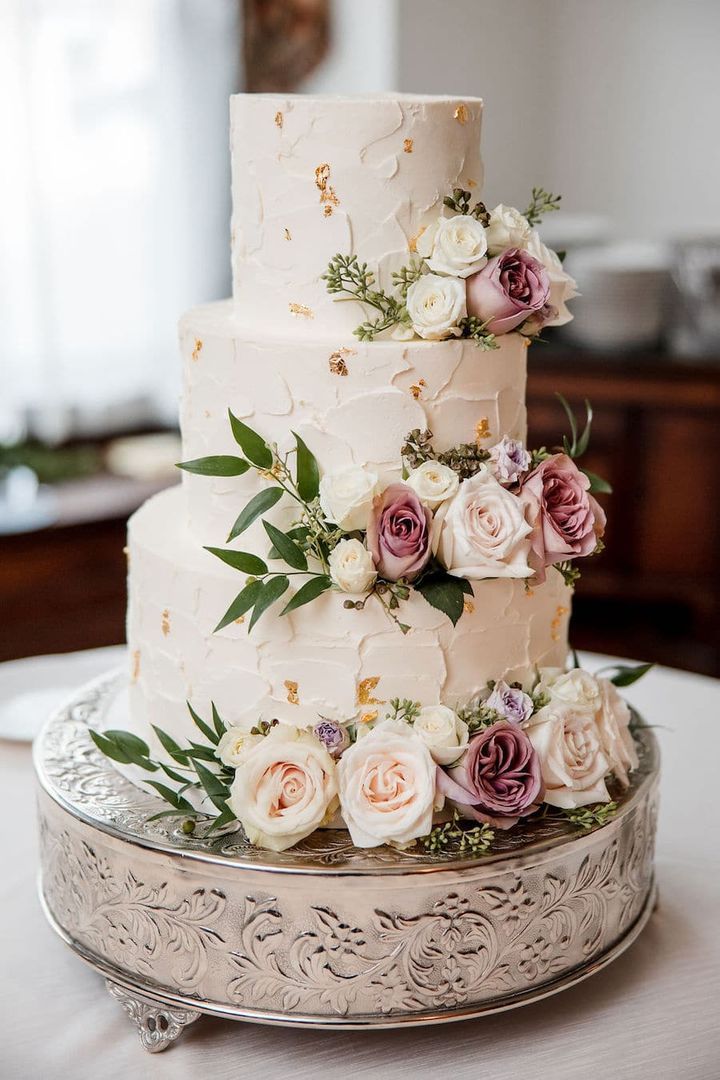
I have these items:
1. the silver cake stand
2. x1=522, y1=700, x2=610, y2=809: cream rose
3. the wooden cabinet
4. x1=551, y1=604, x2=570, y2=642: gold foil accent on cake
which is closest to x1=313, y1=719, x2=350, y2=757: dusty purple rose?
the silver cake stand

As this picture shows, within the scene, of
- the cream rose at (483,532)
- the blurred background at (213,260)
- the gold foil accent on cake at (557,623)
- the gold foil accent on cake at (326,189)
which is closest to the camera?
the cream rose at (483,532)

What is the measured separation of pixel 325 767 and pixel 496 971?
33cm

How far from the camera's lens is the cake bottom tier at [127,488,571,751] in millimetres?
1580

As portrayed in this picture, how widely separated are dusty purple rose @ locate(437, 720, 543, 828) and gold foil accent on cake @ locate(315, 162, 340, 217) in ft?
2.19

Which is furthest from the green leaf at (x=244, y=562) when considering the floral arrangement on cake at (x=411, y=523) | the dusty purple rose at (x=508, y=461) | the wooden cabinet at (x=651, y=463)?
the wooden cabinet at (x=651, y=463)

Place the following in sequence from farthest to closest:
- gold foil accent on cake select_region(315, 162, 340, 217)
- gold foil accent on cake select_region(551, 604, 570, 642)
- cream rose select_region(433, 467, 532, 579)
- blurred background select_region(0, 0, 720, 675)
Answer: blurred background select_region(0, 0, 720, 675), gold foil accent on cake select_region(551, 604, 570, 642), gold foil accent on cake select_region(315, 162, 340, 217), cream rose select_region(433, 467, 532, 579)

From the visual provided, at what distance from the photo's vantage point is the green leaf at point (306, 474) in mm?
1536

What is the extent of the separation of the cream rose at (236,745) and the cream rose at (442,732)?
8.0 inches

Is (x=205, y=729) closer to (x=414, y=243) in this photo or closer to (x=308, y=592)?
(x=308, y=592)

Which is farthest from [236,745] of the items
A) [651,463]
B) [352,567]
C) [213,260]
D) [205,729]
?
[213,260]

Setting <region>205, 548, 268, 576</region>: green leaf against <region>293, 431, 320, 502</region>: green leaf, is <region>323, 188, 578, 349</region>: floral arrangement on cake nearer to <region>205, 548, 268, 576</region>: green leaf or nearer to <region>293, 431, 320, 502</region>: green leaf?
<region>293, 431, 320, 502</region>: green leaf

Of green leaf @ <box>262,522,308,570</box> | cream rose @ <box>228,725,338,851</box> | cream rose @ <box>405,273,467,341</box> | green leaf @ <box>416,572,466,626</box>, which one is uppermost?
cream rose @ <box>405,273,467,341</box>

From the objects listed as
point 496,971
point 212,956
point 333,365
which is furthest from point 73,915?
point 333,365

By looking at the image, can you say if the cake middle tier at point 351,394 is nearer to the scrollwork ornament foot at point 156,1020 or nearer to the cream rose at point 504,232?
the cream rose at point 504,232
